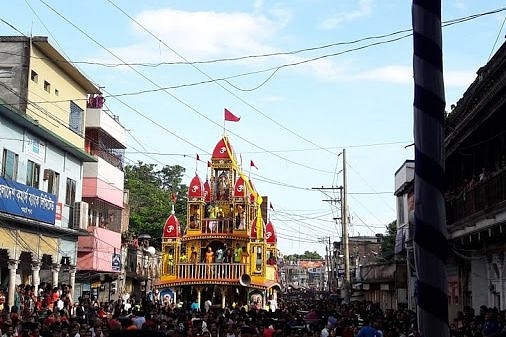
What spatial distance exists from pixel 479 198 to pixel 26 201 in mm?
15030

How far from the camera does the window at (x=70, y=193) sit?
30812 mm

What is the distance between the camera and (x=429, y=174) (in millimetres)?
4551

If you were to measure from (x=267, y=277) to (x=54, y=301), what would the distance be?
18489 mm

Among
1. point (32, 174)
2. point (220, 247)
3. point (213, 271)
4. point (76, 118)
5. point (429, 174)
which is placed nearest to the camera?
point (429, 174)

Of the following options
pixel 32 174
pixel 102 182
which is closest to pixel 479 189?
pixel 32 174

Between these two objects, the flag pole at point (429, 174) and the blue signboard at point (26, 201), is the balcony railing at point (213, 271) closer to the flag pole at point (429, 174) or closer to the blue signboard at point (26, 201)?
the blue signboard at point (26, 201)

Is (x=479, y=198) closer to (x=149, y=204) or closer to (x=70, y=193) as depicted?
(x=70, y=193)

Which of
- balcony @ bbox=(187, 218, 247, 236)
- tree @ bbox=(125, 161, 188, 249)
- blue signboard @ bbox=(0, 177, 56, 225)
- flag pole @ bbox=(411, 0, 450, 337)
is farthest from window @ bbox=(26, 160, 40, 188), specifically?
tree @ bbox=(125, 161, 188, 249)

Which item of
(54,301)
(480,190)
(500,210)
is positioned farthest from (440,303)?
(54,301)

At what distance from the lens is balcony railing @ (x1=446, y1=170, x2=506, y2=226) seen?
15.8 meters

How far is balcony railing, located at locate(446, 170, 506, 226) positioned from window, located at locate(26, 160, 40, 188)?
15.0m

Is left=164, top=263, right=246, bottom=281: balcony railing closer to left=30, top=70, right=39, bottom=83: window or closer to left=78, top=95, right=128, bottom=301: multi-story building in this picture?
left=78, top=95, right=128, bottom=301: multi-story building

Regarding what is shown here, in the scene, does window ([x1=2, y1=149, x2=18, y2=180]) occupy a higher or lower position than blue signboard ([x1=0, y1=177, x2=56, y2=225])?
higher

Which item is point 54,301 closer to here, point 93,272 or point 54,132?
point 54,132
